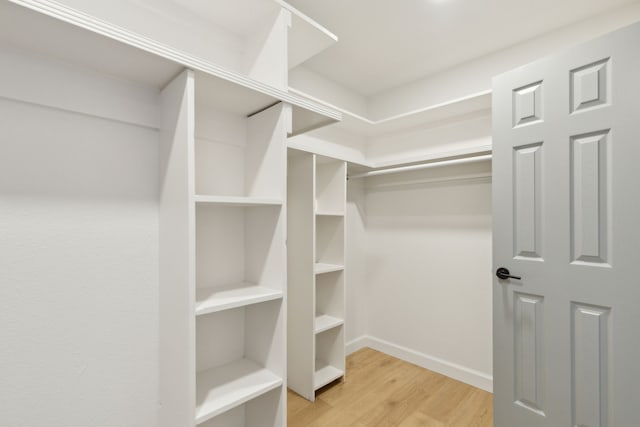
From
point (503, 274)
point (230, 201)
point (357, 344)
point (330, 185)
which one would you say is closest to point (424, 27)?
point (330, 185)

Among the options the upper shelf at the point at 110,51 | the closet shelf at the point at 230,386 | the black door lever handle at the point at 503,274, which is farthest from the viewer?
the black door lever handle at the point at 503,274

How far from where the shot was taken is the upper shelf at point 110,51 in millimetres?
744

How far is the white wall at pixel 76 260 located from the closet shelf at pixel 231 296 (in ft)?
0.74

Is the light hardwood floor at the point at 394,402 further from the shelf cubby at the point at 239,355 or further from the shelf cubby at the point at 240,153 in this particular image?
the shelf cubby at the point at 240,153

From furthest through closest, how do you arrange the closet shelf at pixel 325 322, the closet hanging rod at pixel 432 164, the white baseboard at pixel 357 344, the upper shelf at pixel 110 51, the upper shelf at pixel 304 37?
1. the white baseboard at pixel 357 344
2. the closet shelf at pixel 325 322
3. the closet hanging rod at pixel 432 164
4. the upper shelf at pixel 304 37
5. the upper shelf at pixel 110 51

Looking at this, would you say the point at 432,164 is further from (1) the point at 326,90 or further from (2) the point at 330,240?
(1) the point at 326,90

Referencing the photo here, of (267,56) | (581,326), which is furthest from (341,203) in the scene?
(581,326)

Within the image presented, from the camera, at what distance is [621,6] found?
67.0 inches

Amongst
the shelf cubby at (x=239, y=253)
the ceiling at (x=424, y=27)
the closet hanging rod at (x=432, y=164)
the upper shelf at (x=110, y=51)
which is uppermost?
the ceiling at (x=424, y=27)

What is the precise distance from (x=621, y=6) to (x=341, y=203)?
2.10 m

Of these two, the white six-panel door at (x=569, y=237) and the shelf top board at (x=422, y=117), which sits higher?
the shelf top board at (x=422, y=117)

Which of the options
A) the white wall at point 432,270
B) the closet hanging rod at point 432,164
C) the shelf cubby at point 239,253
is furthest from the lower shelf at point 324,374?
the closet hanging rod at point 432,164

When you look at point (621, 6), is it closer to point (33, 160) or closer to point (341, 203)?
point (341, 203)

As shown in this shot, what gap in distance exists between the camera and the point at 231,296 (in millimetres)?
1172
